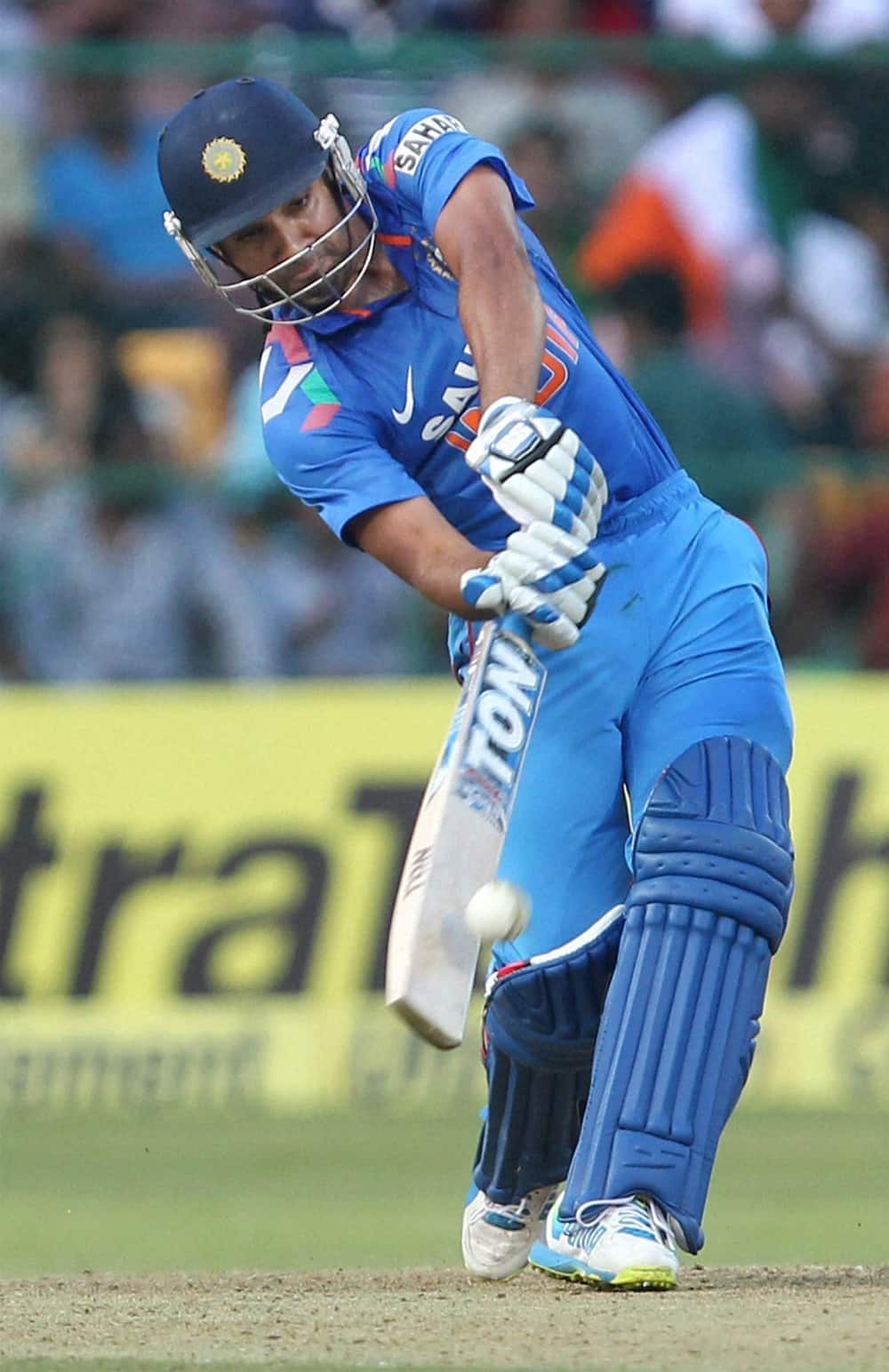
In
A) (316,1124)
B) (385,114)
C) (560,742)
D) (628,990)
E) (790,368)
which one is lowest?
(316,1124)

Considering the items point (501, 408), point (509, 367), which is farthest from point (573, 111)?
point (501, 408)

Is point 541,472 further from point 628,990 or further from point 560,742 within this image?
point 628,990

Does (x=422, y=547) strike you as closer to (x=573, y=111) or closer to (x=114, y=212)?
(x=573, y=111)

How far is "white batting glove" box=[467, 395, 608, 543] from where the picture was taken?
14.6 ft

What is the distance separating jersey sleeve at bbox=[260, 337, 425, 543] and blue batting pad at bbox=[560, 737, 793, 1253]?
0.78 meters

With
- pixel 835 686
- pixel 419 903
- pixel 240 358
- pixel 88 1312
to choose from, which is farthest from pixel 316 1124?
pixel 419 903

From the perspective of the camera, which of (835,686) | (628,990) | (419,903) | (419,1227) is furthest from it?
(835,686)

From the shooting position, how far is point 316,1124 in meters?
8.66

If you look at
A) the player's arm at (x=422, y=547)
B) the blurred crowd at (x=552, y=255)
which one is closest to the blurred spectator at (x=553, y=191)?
the blurred crowd at (x=552, y=255)

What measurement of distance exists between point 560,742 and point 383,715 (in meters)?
4.53

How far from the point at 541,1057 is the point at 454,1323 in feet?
2.70

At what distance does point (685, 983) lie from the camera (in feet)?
15.5

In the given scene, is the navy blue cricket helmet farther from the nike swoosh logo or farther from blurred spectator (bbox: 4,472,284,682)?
blurred spectator (bbox: 4,472,284,682)

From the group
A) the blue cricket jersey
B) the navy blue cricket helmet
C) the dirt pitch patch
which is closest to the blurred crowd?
the dirt pitch patch
